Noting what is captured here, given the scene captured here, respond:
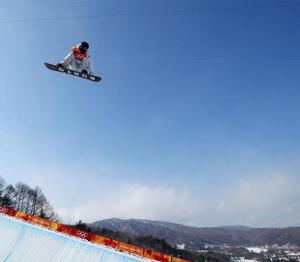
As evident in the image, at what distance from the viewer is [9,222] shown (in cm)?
1930

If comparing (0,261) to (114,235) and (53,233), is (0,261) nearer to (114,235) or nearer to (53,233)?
(53,233)

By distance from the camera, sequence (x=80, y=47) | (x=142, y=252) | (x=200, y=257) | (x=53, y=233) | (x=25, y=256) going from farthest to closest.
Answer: (x=200, y=257) → (x=142, y=252) → (x=53, y=233) → (x=25, y=256) → (x=80, y=47)

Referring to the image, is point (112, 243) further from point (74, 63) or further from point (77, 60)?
point (77, 60)

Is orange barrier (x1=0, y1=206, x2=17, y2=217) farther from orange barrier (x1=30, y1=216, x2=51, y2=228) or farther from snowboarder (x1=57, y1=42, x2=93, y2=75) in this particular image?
snowboarder (x1=57, y1=42, x2=93, y2=75)

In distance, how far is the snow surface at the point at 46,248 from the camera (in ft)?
46.7

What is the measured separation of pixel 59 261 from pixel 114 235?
14622cm

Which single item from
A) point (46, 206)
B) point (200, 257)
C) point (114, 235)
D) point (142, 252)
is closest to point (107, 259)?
point (142, 252)

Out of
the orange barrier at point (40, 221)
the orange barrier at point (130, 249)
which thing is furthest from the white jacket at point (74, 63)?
the orange barrier at point (40, 221)

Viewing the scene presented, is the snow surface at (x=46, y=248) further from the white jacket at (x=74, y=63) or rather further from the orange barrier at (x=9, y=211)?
the orange barrier at (x=9, y=211)

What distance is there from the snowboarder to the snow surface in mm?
8526

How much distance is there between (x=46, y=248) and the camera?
15766mm

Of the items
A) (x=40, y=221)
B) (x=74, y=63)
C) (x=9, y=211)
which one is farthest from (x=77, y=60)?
(x=9, y=211)

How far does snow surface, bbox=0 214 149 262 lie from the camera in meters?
14.2

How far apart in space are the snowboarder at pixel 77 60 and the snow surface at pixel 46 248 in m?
8.53
